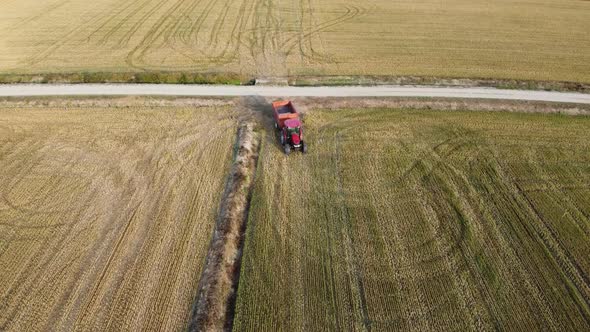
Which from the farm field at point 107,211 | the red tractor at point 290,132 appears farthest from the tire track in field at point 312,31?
the red tractor at point 290,132

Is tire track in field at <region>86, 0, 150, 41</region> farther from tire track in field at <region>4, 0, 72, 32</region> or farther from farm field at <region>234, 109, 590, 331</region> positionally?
farm field at <region>234, 109, 590, 331</region>

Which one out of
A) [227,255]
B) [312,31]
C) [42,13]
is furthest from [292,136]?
[42,13]

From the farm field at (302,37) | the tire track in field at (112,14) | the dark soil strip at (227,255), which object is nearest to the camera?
the dark soil strip at (227,255)

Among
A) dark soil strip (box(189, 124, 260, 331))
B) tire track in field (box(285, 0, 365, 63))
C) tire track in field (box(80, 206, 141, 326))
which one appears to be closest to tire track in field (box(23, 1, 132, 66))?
tire track in field (box(285, 0, 365, 63))

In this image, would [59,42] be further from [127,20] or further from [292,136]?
[292,136]

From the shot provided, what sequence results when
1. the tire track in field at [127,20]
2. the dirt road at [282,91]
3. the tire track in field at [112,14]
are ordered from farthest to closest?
the tire track in field at [112,14], the tire track in field at [127,20], the dirt road at [282,91]

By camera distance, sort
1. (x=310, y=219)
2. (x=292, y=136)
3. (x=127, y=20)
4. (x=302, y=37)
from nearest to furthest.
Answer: (x=310, y=219) < (x=292, y=136) < (x=302, y=37) < (x=127, y=20)

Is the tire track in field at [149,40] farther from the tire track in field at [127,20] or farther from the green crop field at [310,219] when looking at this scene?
the green crop field at [310,219]
